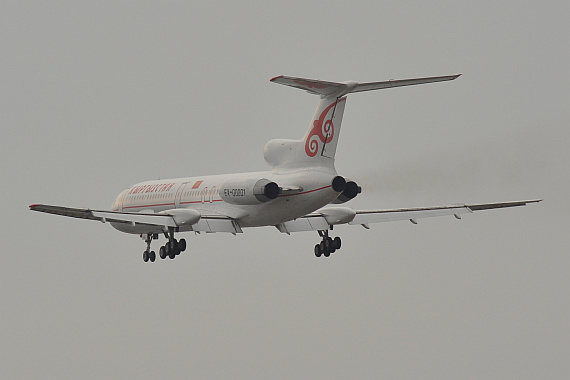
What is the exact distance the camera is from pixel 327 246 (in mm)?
43969

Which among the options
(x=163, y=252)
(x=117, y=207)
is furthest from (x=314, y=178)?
(x=117, y=207)

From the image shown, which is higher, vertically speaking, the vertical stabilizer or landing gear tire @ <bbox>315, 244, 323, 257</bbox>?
the vertical stabilizer

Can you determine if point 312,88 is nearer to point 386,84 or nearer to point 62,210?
point 386,84

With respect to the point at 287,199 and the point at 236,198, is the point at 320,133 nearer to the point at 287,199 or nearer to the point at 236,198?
the point at 287,199

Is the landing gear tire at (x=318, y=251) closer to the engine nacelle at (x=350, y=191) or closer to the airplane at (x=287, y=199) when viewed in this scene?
the airplane at (x=287, y=199)

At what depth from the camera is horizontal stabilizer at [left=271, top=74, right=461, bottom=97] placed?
1446 inches

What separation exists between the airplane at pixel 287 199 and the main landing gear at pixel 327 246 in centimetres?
4

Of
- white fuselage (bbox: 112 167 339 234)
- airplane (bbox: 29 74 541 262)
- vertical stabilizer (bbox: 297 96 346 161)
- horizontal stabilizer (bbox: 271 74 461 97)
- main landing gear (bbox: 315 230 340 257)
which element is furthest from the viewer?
main landing gear (bbox: 315 230 340 257)

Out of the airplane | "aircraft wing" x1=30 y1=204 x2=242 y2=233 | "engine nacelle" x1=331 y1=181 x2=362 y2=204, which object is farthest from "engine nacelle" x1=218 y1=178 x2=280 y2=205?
"engine nacelle" x1=331 y1=181 x2=362 y2=204

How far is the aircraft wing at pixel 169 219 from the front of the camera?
39.4m

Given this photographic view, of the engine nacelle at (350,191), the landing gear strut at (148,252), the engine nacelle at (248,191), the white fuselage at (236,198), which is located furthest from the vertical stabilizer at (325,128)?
the landing gear strut at (148,252)

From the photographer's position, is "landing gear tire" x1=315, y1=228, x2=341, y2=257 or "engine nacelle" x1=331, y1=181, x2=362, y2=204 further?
"landing gear tire" x1=315, y1=228, x2=341, y2=257

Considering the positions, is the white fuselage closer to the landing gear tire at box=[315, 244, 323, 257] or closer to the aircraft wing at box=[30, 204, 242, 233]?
the aircraft wing at box=[30, 204, 242, 233]

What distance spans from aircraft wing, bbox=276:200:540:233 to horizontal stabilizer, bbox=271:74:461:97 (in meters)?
6.17
